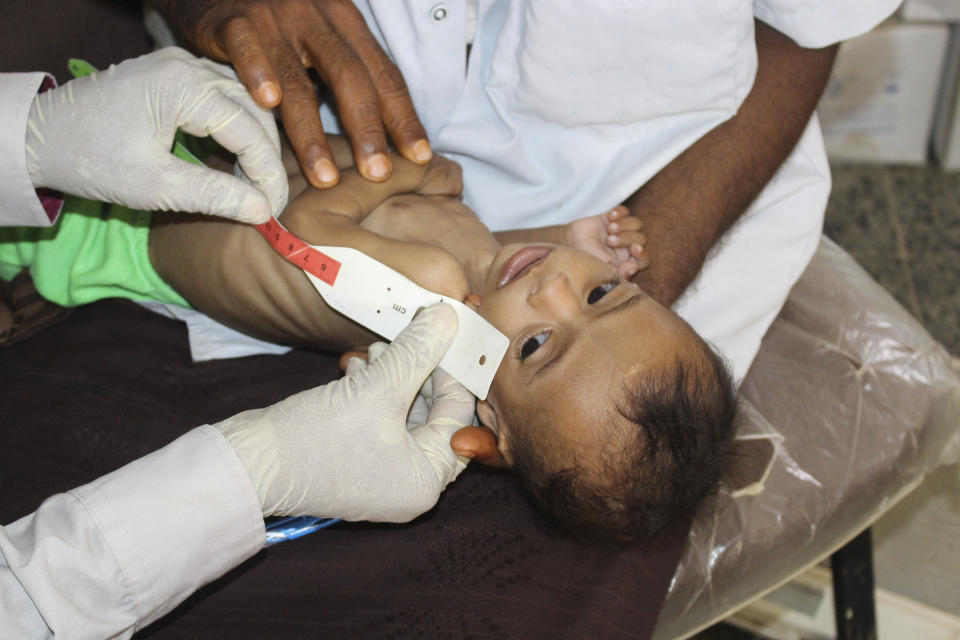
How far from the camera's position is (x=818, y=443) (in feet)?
5.73

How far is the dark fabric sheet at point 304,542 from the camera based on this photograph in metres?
1.28

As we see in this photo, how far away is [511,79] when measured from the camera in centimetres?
167

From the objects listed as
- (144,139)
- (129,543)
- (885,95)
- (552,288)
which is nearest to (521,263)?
(552,288)

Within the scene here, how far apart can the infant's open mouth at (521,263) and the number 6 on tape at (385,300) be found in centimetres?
10

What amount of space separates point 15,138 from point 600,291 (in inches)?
39.6

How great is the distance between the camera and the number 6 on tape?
53.6 inches

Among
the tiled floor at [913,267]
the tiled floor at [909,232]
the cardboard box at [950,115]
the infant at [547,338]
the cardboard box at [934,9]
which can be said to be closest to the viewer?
the infant at [547,338]

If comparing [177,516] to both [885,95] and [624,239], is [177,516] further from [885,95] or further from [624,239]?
[885,95]

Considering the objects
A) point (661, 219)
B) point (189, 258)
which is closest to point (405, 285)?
point (189, 258)

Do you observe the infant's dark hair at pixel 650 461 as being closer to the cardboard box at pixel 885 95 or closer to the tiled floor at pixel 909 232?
the tiled floor at pixel 909 232

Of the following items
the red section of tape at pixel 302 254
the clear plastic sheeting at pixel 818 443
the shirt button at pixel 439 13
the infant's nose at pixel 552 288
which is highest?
the shirt button at pixel 439 13

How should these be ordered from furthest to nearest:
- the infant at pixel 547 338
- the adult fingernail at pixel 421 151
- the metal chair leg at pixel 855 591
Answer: the metal chair leg at pixel 855 591 < the adult fingernail at pixel 421 151 < the infant at pixel 547 338

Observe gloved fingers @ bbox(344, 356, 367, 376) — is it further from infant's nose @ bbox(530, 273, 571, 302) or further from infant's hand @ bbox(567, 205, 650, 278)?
infant's hand @ bbox(567, 205, 650, 278)

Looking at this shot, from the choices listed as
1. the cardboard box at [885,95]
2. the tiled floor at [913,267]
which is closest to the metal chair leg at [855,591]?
the tiled floor at [913,267]
